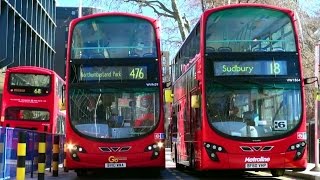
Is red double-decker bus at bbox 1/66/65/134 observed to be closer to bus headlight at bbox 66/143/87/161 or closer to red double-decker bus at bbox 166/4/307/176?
A: bus headlight at bbox 66/143/87/161

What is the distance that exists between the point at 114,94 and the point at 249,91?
3920 mm

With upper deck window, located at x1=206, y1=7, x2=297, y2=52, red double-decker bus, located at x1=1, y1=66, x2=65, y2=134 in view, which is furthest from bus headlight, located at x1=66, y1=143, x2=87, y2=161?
red double-decker bus, located at x1=1, y1=66, x2=65, y2=134

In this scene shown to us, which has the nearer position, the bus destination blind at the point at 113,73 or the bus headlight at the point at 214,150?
the bus headlight at the point at 214,150

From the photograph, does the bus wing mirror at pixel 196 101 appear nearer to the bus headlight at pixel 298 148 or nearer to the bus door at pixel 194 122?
the bus door at pixel 194 122

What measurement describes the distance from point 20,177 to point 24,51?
95.2 ft

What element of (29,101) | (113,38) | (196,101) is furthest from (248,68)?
(29,101)

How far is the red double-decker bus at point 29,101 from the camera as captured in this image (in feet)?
85.9

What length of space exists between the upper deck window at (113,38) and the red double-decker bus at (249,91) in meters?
1.88

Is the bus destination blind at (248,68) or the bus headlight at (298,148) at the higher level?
the bus destination blind at (248,68)

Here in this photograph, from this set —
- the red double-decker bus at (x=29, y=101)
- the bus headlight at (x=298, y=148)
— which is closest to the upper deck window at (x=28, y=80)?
the red double-decker bus at (x=29, y=101)

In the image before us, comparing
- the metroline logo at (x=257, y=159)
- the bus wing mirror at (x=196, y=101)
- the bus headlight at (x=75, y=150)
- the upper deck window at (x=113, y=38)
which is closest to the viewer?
the metroline logo at (x=257, y=159)

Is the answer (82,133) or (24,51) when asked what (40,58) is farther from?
(82,133)

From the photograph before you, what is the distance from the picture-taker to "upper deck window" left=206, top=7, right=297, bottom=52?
14.6 m

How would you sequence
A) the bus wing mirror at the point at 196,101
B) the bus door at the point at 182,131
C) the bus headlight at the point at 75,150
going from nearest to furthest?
the bus wing mirror at the point at 196,101 < the bus headlight at the point at 75,150 < the bus door at the point at 182,131
